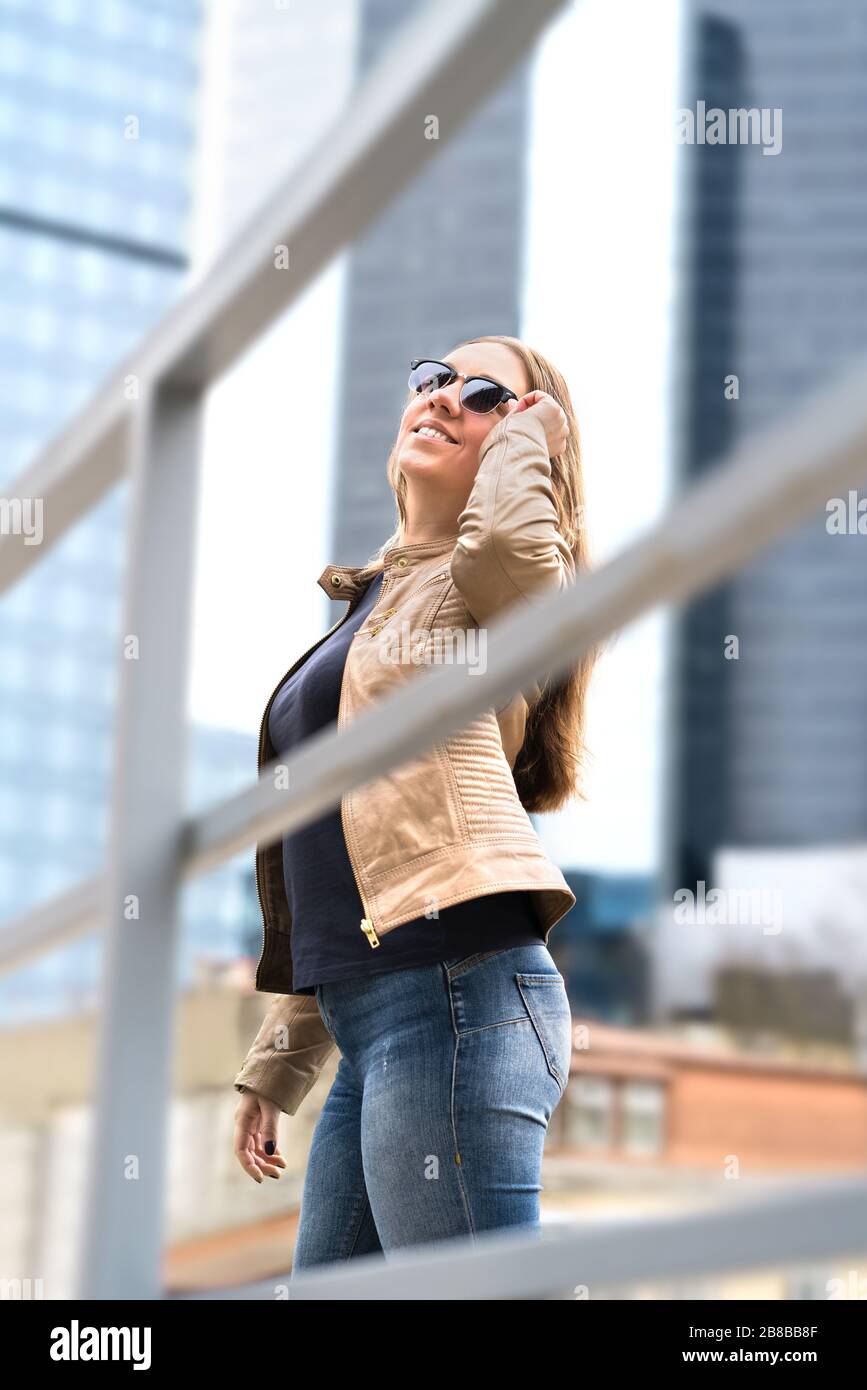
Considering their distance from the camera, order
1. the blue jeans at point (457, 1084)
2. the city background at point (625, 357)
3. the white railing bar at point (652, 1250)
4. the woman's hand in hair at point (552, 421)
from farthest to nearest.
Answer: the city background at point (625, 357)
the woman's hand in hair at point (552, 421)
the blue jeans at point (457, 1084)
the white railing bar at point (652, 1250)

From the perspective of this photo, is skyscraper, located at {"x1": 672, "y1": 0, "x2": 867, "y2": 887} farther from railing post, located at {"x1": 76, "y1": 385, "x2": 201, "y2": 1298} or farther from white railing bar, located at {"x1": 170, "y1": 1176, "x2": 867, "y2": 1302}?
white railing bar, located at {"x1": 170, "y1": 1176, "x2": 867, "y2": 1302}

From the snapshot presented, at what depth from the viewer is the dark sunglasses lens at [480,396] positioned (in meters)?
1.23

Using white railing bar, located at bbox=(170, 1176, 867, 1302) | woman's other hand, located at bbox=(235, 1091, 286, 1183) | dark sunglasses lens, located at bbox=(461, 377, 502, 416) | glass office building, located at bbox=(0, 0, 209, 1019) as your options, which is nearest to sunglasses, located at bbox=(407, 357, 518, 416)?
dark sunglasses lens, located at bbox=(461, 377, 502, 416)

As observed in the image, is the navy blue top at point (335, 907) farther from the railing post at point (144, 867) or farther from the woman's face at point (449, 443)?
the railing post at point (144, 867)

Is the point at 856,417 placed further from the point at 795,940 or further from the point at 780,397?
the point at 780,397

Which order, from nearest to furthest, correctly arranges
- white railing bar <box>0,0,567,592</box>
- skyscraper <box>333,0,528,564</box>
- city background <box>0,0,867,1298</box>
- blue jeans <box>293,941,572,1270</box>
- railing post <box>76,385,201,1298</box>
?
white railing bar <box>0,0,567,592</box> → railing post <box>76,385,201,1298</box> → blue jeans <box>293,941,572,1270</box> → city background <box>0,0,867,1298</box> → skyscraper <box>333,0,528,564</box>

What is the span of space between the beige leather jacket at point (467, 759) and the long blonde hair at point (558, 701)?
69 millimetres

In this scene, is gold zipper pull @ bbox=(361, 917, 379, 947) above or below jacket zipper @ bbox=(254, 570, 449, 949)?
below

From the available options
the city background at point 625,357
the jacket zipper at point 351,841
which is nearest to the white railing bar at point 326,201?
the jacket zipper at point 351,841

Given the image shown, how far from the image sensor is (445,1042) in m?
1.05

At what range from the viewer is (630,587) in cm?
49

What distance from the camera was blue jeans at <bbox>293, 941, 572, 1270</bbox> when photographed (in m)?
1.03

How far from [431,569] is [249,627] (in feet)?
98.2

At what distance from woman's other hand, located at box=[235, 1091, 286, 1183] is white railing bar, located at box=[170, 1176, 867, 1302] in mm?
691
